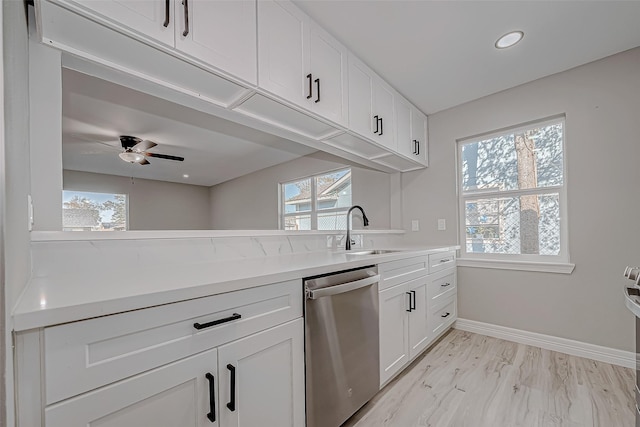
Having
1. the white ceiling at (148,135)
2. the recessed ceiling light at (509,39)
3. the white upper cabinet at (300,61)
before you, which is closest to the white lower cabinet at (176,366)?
the white upper cabinet at (300,61)

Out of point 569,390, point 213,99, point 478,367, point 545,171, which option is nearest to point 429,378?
point 478,367

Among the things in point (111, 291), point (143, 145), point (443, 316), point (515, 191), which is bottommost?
point (443, 316)

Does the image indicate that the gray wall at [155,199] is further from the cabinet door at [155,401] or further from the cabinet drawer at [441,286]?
the cabinet drawer at [441,286]

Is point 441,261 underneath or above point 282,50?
underneath

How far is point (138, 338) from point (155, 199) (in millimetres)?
3223

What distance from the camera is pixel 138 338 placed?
0.75 m

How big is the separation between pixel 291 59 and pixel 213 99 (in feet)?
1.69

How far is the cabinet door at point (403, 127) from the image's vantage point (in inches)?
104

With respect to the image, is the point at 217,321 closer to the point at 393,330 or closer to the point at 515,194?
the point at 393,330

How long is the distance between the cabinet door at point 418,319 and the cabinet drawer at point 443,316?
5.8 inches

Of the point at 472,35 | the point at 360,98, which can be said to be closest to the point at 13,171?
the point at 360,98

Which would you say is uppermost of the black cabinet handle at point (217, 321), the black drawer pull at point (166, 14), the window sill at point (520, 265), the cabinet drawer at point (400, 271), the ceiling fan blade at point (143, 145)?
the black drawer pull at point (166, 14)

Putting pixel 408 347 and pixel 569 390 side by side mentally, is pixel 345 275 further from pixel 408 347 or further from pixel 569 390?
pixel 569 390

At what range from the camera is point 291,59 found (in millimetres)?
1606
